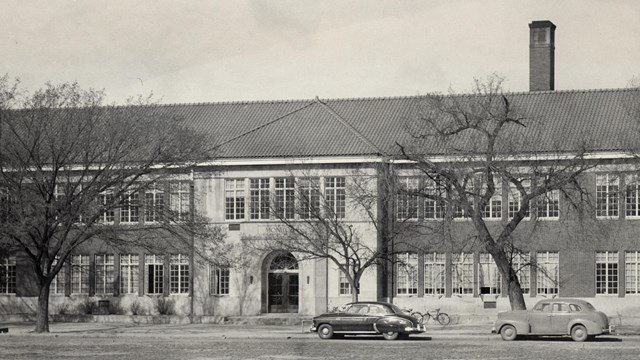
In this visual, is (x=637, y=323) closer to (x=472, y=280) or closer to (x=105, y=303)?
(x=472, y=280)

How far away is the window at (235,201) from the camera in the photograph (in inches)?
2704

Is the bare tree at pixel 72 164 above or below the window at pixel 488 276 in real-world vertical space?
above

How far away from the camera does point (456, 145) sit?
66.6m

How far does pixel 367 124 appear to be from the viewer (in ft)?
232

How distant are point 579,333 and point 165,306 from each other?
95.0 ft

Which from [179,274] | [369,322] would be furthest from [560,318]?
[179,274]

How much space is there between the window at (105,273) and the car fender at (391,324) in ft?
88.1

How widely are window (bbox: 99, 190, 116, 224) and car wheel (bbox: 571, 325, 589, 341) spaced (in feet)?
64.4

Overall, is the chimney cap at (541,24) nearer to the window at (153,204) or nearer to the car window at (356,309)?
the window at (153,204)

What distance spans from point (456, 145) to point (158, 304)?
16.7 meters

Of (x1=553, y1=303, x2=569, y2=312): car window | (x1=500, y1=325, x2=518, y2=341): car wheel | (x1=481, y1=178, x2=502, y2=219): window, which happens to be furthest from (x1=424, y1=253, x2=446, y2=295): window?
(x1=553, y1=303, x2=569, y2=312): car window

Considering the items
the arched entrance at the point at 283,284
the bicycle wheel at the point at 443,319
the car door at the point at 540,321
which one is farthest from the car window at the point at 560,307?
the arched entrance at the point at 283,284

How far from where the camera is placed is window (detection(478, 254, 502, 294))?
66375mm

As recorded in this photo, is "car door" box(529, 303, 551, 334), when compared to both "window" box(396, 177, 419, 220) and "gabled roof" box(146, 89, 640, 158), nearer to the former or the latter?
"gabled roof" box(146, 89, 640, 158)
